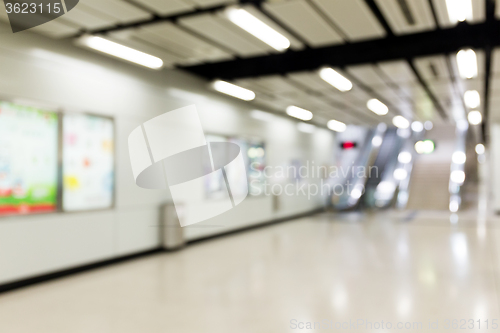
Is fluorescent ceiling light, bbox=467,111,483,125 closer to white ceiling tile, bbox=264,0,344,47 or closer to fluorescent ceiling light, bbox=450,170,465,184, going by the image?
fluorescent ceiling light, bbox=450,170,465,184

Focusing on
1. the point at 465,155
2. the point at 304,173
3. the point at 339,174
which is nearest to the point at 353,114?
the point at 304,173

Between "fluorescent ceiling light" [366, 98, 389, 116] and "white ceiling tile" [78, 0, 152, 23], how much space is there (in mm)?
6954

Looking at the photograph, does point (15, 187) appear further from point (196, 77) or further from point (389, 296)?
point (389, 296)

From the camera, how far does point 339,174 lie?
57.5ft

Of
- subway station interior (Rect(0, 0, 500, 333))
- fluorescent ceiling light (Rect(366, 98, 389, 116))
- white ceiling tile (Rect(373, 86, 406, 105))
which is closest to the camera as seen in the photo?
subway station interior (Rect(0, 0, 500, 333))

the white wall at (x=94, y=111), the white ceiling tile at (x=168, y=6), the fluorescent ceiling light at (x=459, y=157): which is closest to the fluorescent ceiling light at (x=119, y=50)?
the white wall at (x=94, y=111)

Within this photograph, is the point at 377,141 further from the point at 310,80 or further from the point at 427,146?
the point at 310,80

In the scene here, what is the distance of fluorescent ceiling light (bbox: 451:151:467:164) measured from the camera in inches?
782

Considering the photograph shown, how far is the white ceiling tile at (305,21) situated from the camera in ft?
14.9

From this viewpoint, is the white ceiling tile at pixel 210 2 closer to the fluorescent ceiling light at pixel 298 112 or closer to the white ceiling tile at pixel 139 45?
the white ceiling tile at pixel 139 45

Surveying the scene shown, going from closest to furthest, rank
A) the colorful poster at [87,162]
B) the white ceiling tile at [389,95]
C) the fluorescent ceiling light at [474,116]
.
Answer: the colorful poster at [87,162]
the white ceiling tile at [389,95]
the fluorescent ceiling light at [474,116]

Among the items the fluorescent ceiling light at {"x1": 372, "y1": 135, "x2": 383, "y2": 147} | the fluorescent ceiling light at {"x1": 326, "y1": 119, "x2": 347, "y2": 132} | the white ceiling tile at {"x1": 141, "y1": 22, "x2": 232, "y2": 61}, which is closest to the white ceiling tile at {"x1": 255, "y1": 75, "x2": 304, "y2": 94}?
the white ceiling tile at {"x1": 141, "y1": 22, "x2": 232, "y2": 61}

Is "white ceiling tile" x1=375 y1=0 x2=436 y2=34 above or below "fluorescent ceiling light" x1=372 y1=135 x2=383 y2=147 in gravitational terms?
above

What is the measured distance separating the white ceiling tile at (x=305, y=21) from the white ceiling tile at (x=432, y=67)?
157 centimetres
